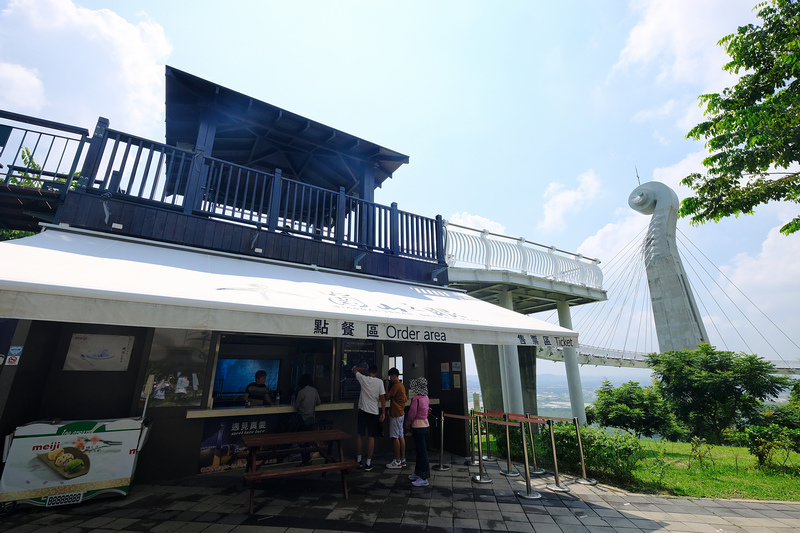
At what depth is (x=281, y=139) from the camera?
8.16 metres

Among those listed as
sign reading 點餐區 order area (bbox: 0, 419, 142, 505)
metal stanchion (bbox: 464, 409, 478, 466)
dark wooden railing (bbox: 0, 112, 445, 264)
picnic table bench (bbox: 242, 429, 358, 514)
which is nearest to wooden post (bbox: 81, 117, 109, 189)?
dark wooden railing (bbox: 0, 112, 445, 264)

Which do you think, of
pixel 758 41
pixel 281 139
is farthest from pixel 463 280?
pixel 758 41

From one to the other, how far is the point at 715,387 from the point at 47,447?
1501 cm

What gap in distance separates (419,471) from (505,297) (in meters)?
8.18

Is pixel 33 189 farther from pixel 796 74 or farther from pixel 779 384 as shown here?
pixel 779 384

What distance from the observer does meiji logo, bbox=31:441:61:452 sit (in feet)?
13.0

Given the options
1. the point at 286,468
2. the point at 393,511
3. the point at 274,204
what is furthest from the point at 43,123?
the point at 393,511

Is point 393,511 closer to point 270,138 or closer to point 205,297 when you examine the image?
point 205,297

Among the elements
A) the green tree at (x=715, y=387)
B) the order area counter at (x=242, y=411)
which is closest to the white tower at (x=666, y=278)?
the green tree at (x=715, y=387)

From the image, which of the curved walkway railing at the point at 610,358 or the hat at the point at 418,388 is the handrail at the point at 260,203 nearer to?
the hat at the point at 418,388

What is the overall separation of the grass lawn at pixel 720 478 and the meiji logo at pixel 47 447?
27.0 ft

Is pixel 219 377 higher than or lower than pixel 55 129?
lower

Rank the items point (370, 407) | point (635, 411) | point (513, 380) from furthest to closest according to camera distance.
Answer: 1. point (513, 380)
2. point (635, 411)
3. point (370, 407)

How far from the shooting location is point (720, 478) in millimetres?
5902
